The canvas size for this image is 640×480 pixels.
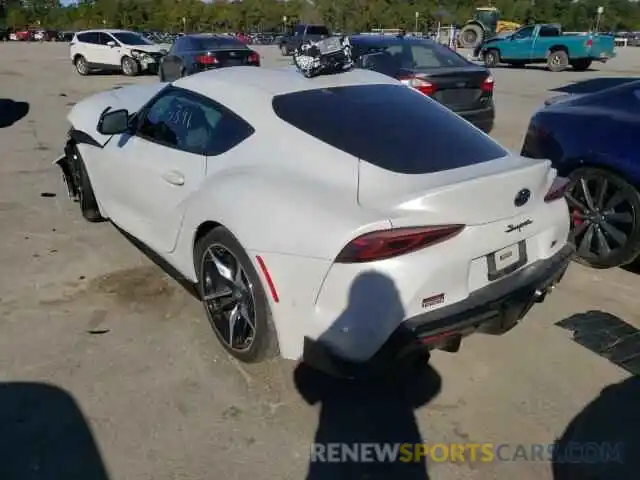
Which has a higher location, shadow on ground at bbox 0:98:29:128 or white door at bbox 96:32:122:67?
white door at bbox 96:32:122:67

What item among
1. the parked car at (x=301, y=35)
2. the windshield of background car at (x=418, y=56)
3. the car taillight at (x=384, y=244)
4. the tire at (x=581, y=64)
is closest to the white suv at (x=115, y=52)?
the parked car at (x=301, y=35)

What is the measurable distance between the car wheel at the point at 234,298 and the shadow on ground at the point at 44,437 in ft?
2.72

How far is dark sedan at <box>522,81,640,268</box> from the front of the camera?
410cm

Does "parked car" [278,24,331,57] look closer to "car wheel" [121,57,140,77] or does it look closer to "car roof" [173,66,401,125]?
"car wheel" [121,57,140,77]

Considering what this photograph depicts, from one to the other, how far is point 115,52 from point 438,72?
16.3m

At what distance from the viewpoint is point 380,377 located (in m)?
3.08

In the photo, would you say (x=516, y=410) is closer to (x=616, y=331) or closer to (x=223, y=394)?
(x=616, y=331)

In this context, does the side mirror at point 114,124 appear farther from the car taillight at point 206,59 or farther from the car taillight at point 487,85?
the car taillight at point 206,59

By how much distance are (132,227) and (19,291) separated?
0.90 metres

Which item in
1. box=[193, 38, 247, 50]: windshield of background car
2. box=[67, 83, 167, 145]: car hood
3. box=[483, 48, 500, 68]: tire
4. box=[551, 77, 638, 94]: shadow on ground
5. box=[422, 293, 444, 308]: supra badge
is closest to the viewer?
box=[422, 293, 444, 308]: supra badge

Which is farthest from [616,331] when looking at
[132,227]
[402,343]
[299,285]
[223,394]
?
[132,227]

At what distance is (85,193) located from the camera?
4.92 metres

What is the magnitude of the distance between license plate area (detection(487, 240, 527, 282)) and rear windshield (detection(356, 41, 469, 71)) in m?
5.72

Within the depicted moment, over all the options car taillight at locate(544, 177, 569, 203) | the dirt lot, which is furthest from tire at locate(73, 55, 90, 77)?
car taillight at locate(544, 177, 569, 203)
